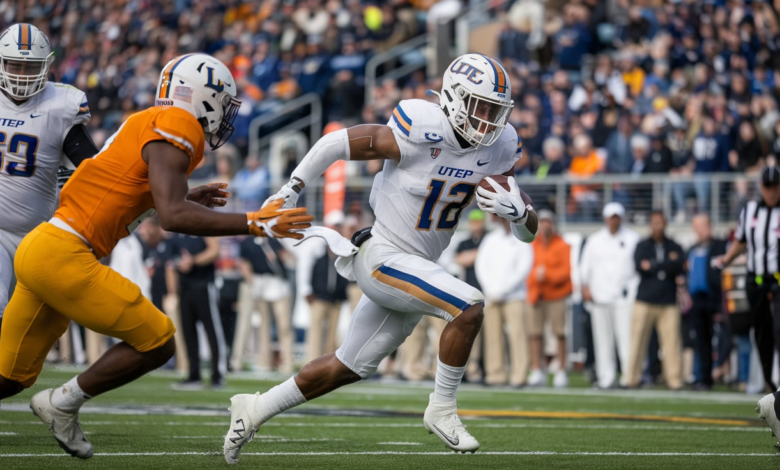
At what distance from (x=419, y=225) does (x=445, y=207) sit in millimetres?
157

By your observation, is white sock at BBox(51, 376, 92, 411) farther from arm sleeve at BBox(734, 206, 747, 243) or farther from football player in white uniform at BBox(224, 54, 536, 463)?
arm sleeve at BBox(734, 206, 747, 243)

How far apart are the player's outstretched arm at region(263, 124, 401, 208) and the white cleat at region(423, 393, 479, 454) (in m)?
1.17

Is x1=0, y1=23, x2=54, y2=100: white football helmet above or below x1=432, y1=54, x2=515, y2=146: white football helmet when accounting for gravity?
above

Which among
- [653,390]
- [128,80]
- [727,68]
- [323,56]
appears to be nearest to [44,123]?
[653,390]

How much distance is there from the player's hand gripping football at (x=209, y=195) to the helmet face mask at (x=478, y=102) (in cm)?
115

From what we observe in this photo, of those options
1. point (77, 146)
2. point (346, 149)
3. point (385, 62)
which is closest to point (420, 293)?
point (346, 149)

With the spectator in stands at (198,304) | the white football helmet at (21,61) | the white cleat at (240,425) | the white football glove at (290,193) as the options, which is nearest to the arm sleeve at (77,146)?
the white football helmet at (21,61)

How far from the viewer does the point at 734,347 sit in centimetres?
1406

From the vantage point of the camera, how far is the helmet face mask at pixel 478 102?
229 inches

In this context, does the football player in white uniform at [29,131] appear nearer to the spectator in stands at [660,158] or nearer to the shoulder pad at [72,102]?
the shoulder pad at [72,102]

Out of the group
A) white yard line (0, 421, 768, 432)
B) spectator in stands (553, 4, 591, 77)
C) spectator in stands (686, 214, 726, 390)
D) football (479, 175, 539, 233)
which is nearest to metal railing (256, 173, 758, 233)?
spectator in stands (686, 214, 726, 390)

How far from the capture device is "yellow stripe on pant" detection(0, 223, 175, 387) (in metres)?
5.12

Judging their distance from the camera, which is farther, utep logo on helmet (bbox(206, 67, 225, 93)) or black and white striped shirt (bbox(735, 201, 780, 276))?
black and white striped shirt (bbox(735, 201, 780, 276))

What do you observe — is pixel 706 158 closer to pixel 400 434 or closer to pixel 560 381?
pixel 560 381
